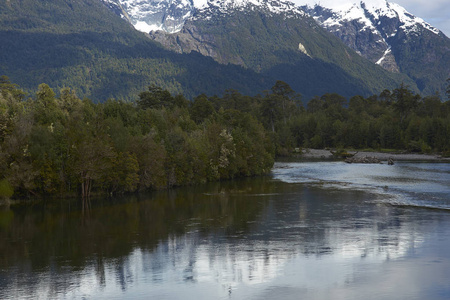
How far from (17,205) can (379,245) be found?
42766 mm

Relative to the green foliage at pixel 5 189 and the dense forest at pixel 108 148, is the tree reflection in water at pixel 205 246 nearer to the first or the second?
the green foliage at pixel 5 189

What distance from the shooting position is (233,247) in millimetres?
36469

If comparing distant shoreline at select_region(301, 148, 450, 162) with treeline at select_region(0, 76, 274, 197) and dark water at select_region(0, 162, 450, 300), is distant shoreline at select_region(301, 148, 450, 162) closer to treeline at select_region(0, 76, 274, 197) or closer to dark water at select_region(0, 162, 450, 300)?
treeline at select_region(0, 76, 274, 197)

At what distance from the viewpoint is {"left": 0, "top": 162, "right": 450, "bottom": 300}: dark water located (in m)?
27.3

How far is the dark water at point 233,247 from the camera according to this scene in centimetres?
2730

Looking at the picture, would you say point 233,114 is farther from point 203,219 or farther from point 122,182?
point 203,219

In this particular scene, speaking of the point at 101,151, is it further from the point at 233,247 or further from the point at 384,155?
the point at 384,155

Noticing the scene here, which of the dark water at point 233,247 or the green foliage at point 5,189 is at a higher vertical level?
the green foliage at point 5,189

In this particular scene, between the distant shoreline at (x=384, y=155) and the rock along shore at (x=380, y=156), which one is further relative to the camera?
the distant shoreline at (x=384, y=155)

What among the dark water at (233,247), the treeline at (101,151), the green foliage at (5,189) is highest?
the treeline at (101,151)

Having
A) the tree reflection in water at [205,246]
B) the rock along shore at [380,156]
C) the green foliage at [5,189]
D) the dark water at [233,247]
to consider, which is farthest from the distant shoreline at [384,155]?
the green foliage at [5,189]

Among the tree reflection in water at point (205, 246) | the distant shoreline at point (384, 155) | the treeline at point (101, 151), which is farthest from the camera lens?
the distant shoreline at point (384, 155)

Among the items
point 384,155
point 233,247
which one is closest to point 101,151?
point 233,247

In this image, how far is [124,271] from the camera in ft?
101
